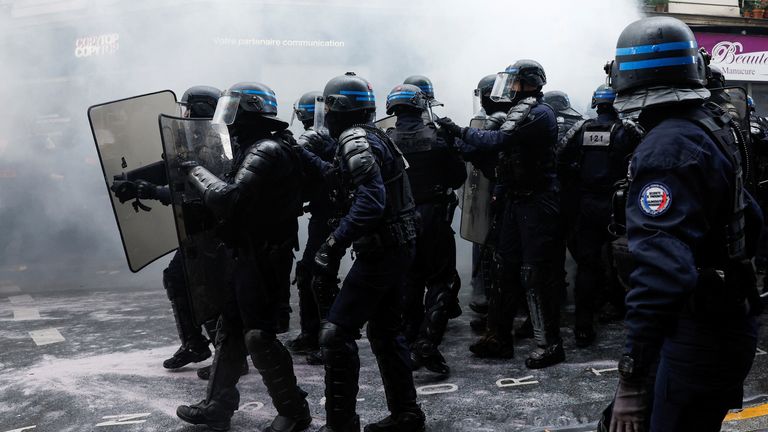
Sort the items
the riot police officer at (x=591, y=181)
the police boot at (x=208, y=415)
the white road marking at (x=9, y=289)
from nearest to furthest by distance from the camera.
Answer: the police boot at (x=208, y=415)
the riot police officer at (x=591, y=181)
the white road marking at (x=9, y=289)

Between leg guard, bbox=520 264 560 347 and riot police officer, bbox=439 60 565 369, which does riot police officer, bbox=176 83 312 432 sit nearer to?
riot police officer, bbox=439 60 565 369

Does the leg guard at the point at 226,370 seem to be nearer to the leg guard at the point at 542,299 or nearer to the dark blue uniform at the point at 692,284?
the leg guard at the point at 542,299

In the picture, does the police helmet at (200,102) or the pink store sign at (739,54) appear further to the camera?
the pink store sign at (739,54)

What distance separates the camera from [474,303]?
6.18 metres

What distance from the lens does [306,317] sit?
17.0 feet

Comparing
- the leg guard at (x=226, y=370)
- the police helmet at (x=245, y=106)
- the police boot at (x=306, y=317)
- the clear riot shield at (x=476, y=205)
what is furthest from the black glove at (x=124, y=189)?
the clear riot shield at (x=476, y=205)

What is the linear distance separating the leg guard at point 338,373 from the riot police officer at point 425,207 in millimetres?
1408

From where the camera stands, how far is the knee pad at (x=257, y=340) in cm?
349

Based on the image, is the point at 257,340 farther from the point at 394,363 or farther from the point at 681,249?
the point at 681,249

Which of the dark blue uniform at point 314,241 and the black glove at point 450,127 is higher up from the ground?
the black glove at point 450,127

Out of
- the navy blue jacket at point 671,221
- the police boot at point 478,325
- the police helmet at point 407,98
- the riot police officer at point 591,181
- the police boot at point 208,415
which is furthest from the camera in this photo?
the police boot at point 478,325

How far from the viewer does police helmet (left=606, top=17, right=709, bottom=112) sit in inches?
84.2

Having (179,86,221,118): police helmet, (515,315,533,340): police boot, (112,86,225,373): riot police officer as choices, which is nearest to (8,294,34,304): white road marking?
(112,86,225,373): riot police officer

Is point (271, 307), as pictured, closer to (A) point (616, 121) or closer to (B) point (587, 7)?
(A) point (616, 121)
